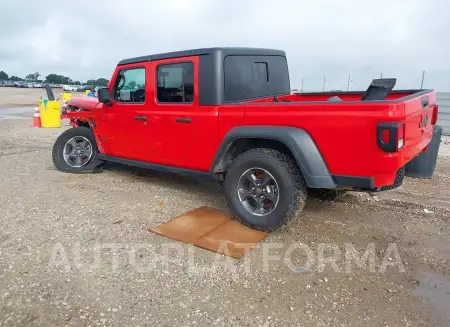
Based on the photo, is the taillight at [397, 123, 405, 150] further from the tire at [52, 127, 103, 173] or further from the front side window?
the tire at [52, 127, 103, 173]

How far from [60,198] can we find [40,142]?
546cm

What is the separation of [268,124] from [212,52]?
1100 millimetres

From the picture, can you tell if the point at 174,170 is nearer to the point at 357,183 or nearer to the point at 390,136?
the point at 357,183

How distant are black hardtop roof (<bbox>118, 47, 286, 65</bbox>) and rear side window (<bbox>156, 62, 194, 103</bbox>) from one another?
119 millimetres

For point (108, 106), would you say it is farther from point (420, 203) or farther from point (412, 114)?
point (420, 203)

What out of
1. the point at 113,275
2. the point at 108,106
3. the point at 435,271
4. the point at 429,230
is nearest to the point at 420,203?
the point at 429,230

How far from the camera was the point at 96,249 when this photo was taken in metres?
3.59

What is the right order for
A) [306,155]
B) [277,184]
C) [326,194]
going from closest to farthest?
1. [306,155]
2. [277,184]
3. [326,194]

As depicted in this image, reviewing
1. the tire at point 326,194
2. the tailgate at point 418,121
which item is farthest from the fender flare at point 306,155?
the tire at point 326,194

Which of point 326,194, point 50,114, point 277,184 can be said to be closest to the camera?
point 277,184

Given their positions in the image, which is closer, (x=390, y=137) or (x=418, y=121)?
(x=390, y=137)

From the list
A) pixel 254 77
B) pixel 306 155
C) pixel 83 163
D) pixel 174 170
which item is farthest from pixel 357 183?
pixel 83 163

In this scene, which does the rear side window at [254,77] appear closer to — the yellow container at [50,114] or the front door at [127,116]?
the front door at [127,116]

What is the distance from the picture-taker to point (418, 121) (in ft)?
11.7
